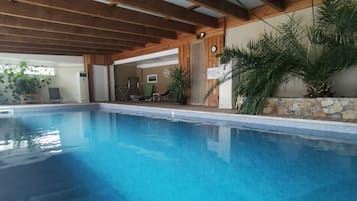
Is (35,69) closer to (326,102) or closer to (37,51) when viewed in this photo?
(37,51)

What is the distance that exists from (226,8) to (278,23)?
1.39 m

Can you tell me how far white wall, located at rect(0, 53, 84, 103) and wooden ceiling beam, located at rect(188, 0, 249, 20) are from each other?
858 centimetres

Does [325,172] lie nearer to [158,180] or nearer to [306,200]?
[306,200]

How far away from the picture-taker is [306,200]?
1780 millimetres

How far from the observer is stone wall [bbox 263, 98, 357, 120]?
3.93 metres

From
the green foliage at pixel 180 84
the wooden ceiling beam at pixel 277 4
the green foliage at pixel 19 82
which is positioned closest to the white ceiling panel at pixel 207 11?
the wooden ceiling beam at pixel 277 4

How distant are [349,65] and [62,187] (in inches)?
196

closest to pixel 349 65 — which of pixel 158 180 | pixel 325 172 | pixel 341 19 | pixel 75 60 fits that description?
pixel 341 19

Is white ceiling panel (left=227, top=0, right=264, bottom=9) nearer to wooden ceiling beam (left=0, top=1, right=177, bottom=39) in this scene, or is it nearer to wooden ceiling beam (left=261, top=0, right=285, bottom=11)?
wooden ceiling beam (left=261, top=0, right=285, bottom=11)

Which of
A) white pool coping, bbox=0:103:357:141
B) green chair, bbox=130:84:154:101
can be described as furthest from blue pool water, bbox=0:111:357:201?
green chair, bbox=130:84:154:101

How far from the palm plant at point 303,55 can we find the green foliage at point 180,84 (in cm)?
243

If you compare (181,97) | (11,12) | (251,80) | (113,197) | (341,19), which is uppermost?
(11,12)

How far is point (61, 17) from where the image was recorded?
560 centimetres

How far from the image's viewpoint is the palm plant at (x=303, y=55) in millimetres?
3941
